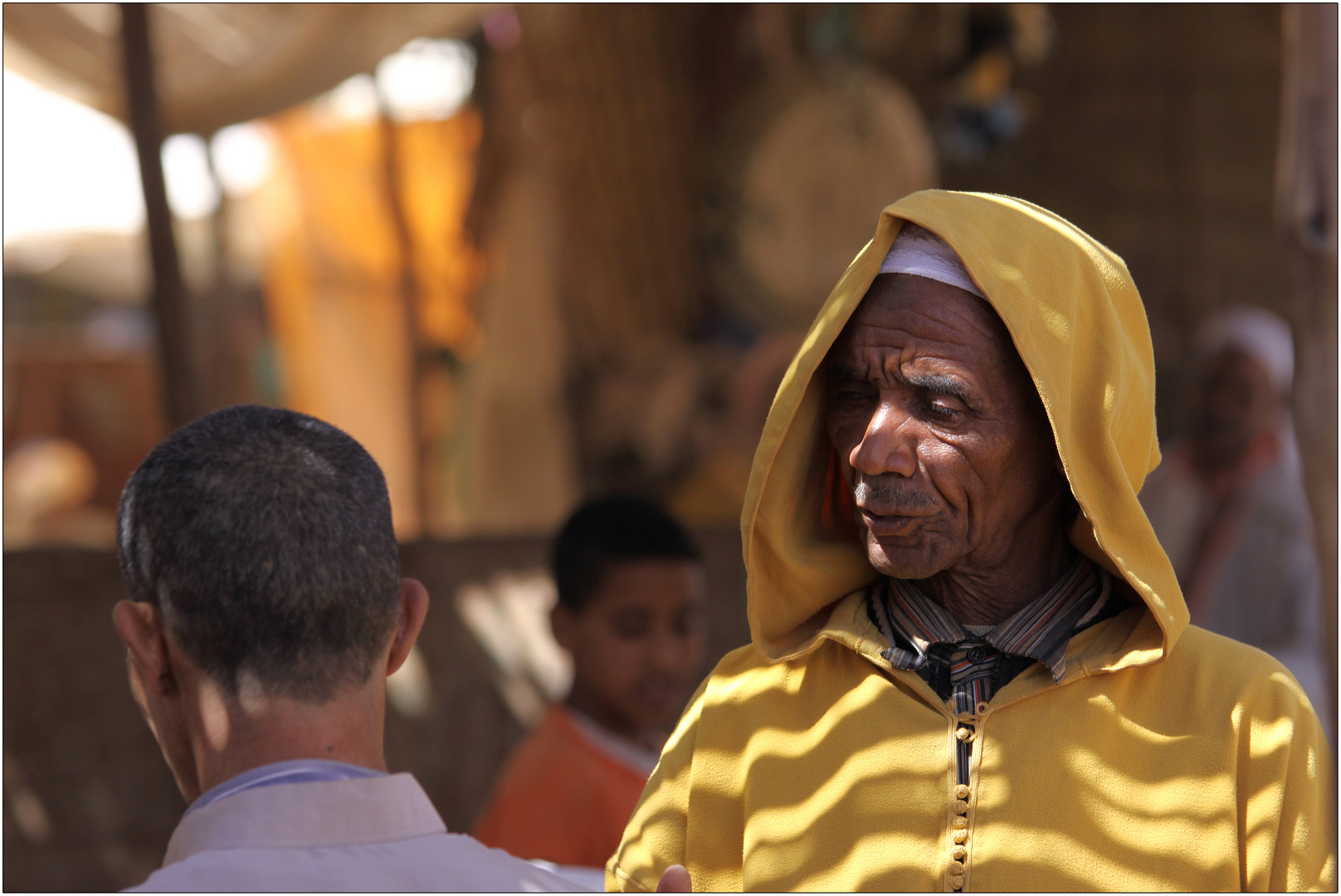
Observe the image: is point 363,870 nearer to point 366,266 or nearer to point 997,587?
point 997,587

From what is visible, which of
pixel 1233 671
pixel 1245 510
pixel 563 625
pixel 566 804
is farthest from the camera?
pixel 1245 510

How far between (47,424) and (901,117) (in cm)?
525

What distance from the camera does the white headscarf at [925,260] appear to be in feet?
6.02

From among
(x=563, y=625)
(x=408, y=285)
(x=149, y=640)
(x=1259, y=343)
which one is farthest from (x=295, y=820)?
(x=408, y=285)

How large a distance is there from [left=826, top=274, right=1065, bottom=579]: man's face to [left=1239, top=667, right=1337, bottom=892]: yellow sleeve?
438 mm

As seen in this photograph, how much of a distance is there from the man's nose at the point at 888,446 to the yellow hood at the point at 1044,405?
0.42 feet

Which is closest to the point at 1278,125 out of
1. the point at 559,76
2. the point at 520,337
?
the point at 559,76

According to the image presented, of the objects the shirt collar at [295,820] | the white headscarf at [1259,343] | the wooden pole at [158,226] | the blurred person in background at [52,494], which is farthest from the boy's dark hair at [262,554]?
the blurred person in background at [52,494]

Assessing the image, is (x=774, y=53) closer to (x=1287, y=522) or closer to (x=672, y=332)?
(x=672, y=332)

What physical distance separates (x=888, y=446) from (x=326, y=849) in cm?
94

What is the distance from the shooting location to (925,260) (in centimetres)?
185

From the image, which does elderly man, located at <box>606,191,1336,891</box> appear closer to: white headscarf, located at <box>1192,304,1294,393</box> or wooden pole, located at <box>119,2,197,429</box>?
wooden pole, located at <box>119,2,197,429</box>

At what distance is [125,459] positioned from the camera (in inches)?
295

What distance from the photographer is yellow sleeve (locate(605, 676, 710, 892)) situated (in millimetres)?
1882
